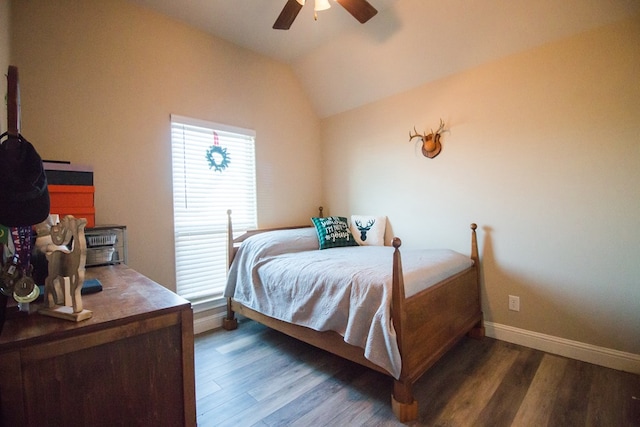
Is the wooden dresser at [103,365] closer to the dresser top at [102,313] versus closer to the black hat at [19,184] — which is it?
the dresser top at [102,313]

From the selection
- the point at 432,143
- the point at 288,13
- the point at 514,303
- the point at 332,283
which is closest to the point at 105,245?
the point at 332,283

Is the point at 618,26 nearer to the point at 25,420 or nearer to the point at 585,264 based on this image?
the point at 585,264

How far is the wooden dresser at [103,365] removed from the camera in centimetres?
73

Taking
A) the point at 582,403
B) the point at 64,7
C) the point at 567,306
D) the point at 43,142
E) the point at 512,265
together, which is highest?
the point at 64,7

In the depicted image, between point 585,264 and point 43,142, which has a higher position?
point 43,142

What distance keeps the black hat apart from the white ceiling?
86.9 inches

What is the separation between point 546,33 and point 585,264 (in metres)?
1.73

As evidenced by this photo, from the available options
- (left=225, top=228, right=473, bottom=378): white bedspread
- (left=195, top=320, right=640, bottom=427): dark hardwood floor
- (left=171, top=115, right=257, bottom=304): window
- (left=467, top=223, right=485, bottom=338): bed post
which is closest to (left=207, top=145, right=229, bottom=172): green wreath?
(left=171, top=115, right=257, bottom=304): window

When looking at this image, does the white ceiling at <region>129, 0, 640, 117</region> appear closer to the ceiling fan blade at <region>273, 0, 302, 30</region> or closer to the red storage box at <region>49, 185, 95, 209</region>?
the ceiling fan blade at <region>273, 0, 302, 30</region>

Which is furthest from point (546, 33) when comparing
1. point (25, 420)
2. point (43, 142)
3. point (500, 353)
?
point (43, 142)

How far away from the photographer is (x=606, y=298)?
6.72 ft

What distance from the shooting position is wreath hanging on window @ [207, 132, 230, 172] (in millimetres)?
2789

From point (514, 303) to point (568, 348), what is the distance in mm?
432

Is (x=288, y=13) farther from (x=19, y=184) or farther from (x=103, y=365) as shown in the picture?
(x=103, y=365)
